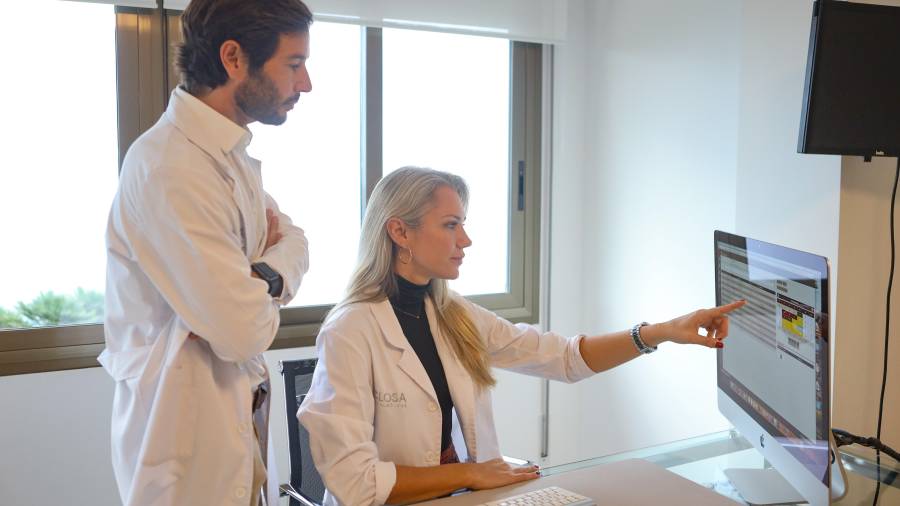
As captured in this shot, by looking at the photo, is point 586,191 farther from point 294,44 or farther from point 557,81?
point 294,44

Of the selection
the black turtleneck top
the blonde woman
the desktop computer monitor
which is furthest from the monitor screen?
the black turtleneck top

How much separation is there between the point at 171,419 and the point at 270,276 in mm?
302

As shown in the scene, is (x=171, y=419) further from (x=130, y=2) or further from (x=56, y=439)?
(x=130, y=2)

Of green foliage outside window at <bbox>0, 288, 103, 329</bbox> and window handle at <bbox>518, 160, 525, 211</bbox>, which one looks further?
window handle at <bbox>518, 160, 525, 211</bbox>

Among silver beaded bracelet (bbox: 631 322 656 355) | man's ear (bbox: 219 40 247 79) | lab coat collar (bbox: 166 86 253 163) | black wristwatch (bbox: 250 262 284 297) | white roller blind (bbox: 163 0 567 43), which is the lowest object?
silver beaded bracelet (bbox: 631 322 656 355)

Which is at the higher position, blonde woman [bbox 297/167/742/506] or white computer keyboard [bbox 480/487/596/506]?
blonde woman [bbox 297/167/742/506]

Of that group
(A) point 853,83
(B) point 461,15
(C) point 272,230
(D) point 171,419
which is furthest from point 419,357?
(B) point 461,15

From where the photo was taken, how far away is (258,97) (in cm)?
152

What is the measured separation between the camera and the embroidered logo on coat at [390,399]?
5.72 ft

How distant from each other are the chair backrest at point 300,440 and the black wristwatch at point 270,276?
2.11 ft

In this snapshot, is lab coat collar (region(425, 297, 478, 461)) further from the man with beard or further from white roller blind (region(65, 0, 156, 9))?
white roller blind (region(65, 0, 156, 9))

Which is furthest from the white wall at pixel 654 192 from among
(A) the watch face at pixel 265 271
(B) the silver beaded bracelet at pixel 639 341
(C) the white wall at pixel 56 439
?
(C) the white wall at pixel 56 439

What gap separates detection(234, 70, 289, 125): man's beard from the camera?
4.95 ft

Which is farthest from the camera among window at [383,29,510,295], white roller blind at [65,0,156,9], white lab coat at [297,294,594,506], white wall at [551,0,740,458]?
window at [383,29,510,295]
